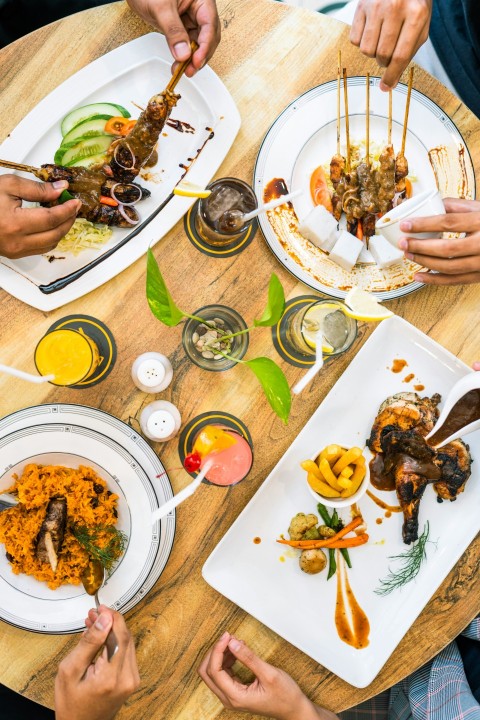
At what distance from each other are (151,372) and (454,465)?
1.29 meters

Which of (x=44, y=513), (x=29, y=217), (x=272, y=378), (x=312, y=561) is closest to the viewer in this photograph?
(x=272, y=378)

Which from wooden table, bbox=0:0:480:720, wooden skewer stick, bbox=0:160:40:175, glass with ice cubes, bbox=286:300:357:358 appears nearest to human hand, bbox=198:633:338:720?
wooden table, bbox=0:0:480:720

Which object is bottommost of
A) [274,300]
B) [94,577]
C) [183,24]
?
[94,577]

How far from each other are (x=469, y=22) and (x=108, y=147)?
1682 mm

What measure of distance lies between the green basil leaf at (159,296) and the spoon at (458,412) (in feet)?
3.67

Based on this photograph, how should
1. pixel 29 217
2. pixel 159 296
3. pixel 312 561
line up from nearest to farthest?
pixel 159 296
pixel 29 217
pixel 312 561

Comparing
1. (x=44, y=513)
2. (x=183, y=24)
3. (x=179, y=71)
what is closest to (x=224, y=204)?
(x=179, y=71)

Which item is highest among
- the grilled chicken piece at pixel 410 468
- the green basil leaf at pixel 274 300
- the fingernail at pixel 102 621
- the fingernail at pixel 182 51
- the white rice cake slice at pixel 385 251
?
the fingernail at pixel 182 51

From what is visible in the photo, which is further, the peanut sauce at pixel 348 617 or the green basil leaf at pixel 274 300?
the peanut sauce at pixel 348 617

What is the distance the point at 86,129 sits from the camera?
2449 mm

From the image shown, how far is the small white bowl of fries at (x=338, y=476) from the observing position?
2338 millimetres

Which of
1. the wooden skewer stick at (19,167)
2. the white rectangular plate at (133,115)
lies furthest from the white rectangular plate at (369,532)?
the wooden skewer stick at (19,167)

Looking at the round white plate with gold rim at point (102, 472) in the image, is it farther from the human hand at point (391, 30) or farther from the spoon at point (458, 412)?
the human hand at point (391, 30)

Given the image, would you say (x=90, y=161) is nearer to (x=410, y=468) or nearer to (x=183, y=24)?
(x=183, y=24)
